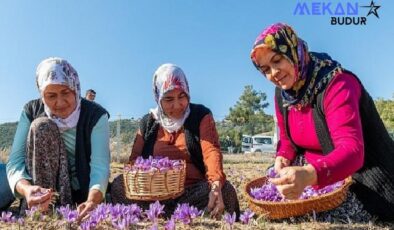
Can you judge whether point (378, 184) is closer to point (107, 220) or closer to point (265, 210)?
point (265, 210)

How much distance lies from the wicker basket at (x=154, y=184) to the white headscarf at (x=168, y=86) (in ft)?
2.15

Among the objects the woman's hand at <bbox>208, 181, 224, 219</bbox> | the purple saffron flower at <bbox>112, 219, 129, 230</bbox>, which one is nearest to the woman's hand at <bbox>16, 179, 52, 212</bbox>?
the purple saffron flower at <bbox>112, 219, 129, 230</bbox>

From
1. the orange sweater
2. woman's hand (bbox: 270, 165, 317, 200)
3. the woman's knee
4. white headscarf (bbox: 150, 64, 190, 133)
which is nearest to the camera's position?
woman's hand (bbox: 270, 165, 317, 200)

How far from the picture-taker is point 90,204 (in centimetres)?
277

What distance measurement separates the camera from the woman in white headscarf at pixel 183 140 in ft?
11.2

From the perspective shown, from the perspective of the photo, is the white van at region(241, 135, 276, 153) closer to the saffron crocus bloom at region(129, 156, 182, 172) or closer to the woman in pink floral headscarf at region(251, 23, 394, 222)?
the woman in pink floral headscarf at region(251, 23, 394, 222)

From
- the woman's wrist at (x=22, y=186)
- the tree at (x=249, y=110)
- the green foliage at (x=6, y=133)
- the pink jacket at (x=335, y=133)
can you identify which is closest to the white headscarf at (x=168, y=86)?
the pink jacket at (x=335, y=133)

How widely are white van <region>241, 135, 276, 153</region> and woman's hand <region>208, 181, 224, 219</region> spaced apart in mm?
25080

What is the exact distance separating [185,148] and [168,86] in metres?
0.50

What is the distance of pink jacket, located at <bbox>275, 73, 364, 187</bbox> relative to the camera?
2076mm

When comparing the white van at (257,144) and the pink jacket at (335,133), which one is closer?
the pink jacket at (335,133)

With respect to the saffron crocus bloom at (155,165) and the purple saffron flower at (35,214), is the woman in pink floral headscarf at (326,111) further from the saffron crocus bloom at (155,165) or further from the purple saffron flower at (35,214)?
the purple saffron flower at (35,214)

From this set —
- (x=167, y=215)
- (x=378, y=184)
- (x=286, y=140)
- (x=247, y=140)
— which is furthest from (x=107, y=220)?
(x=247, y=140)

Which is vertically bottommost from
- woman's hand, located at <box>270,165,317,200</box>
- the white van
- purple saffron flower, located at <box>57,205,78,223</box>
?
the white van
